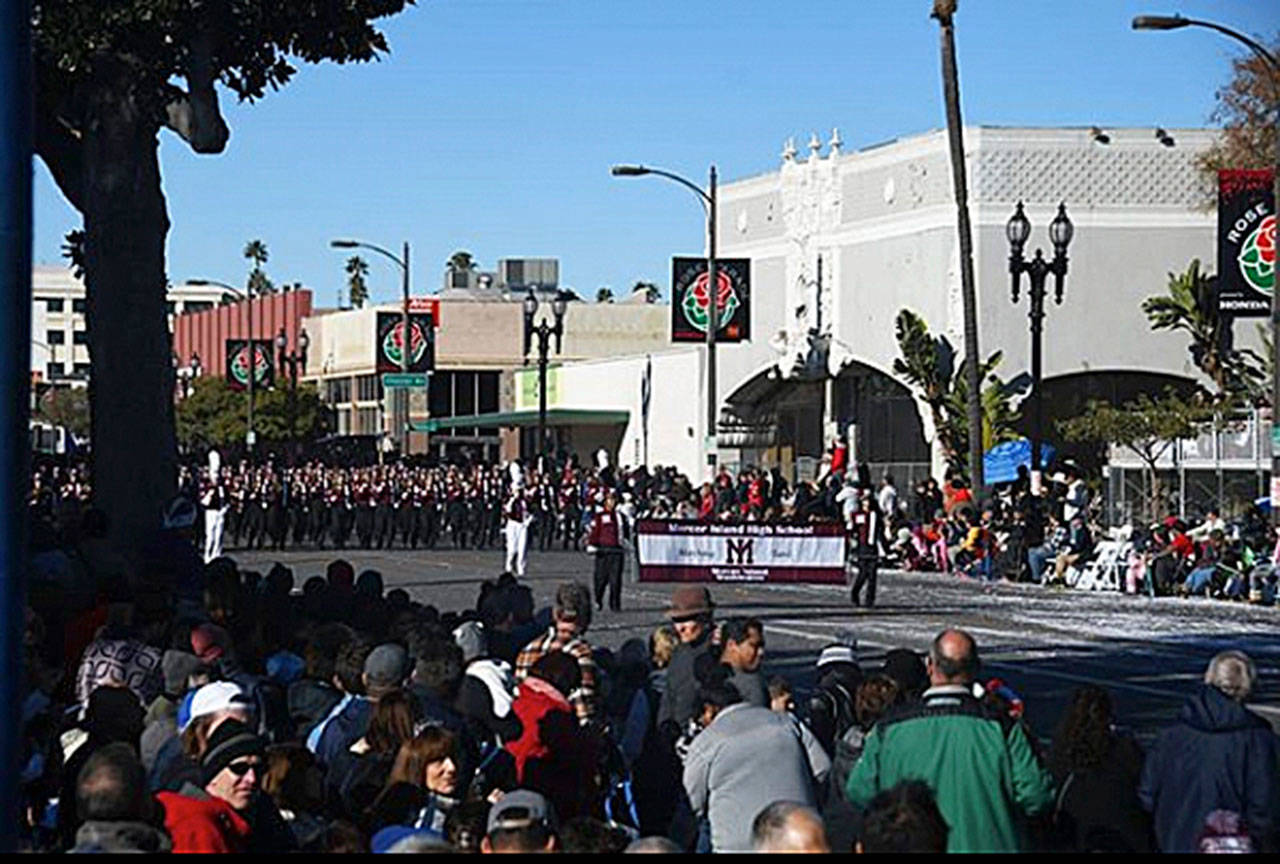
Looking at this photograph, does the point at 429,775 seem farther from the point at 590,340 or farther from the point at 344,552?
the point at 590,340

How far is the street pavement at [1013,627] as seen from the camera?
70.2 feet

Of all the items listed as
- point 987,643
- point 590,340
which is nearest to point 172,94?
point 987,643

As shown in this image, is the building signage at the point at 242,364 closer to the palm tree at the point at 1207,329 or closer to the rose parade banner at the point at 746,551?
the palm tree at the point at 1207,329

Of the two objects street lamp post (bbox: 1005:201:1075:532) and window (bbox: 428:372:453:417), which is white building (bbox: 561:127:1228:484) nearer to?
street lamp post (bbox: 1005:201:1075:532)

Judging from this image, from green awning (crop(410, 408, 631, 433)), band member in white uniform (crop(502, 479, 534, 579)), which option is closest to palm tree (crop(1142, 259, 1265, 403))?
band member in white uniform (crop(502, 479, 534, 579))

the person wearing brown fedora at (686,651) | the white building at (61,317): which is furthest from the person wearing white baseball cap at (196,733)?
the white building at (61,317)

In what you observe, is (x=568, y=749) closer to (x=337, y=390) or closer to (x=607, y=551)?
(x=607, y=551)

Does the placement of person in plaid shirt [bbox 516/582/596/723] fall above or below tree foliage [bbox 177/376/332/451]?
below

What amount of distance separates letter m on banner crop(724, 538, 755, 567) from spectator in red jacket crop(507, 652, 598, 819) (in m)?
22.8

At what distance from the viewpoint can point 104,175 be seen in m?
21.9

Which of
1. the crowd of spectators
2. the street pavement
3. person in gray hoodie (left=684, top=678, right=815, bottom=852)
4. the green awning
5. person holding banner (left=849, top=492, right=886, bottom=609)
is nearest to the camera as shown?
the crowd of spectators

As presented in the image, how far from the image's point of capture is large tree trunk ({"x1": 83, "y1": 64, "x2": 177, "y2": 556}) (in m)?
21.8

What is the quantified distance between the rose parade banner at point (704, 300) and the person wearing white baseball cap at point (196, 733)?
158 ft

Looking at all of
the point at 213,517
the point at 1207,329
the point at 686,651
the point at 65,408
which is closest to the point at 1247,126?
the point at 1207,329
